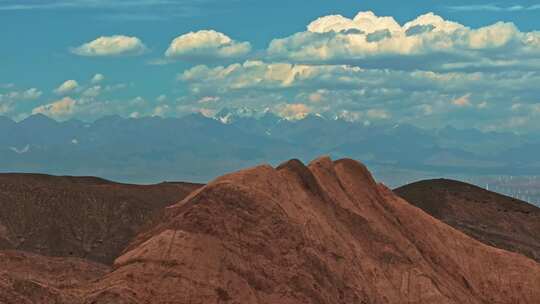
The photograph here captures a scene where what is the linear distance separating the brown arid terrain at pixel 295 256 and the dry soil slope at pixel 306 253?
105 mm

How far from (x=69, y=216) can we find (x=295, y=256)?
311 feet

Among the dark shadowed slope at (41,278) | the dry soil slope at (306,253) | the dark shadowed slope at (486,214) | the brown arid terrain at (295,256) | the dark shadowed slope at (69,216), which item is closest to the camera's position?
the dark shadowed slope at (41,278)

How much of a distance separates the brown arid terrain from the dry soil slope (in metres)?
0.10

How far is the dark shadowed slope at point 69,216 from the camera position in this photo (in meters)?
148

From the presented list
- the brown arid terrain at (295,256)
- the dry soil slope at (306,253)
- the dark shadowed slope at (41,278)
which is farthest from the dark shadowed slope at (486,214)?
the dark shadowed slope at (41,278)

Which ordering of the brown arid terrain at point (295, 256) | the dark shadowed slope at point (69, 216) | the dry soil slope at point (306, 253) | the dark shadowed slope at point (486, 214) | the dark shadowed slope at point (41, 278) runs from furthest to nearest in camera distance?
the dark shadowed slope at point (486, 214)
the dark shadowed slope at point (69, 216)
the dry soil slope at point (306, 253)
the brown arid terrain at point (295, 256)
the dark shadowed slope at point (41, 278)

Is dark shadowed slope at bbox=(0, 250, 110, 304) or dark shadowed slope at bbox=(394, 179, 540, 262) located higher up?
dark shadowed slope at bbox=(0, 250, 110, 304)

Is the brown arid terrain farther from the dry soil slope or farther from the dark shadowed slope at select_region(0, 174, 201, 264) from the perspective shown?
the dark shadowed slope at select_region(0, 174, 201, 264)

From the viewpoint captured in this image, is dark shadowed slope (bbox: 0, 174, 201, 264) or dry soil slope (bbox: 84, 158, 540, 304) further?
dark shadowed slope (bbox: 0, 174, 201, 264)

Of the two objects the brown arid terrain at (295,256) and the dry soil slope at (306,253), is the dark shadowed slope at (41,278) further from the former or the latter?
the dry soil slope at (306,253)

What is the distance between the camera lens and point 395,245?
83.6 metres

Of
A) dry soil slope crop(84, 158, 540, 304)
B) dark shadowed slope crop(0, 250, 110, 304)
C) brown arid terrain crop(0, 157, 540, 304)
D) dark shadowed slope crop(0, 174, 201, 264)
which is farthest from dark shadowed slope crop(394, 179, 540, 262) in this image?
dark shadowed slope crop(0, 250, 110, 304)

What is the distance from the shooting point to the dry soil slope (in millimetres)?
66062

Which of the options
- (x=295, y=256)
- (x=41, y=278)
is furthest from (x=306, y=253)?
(x=41, y=278)
